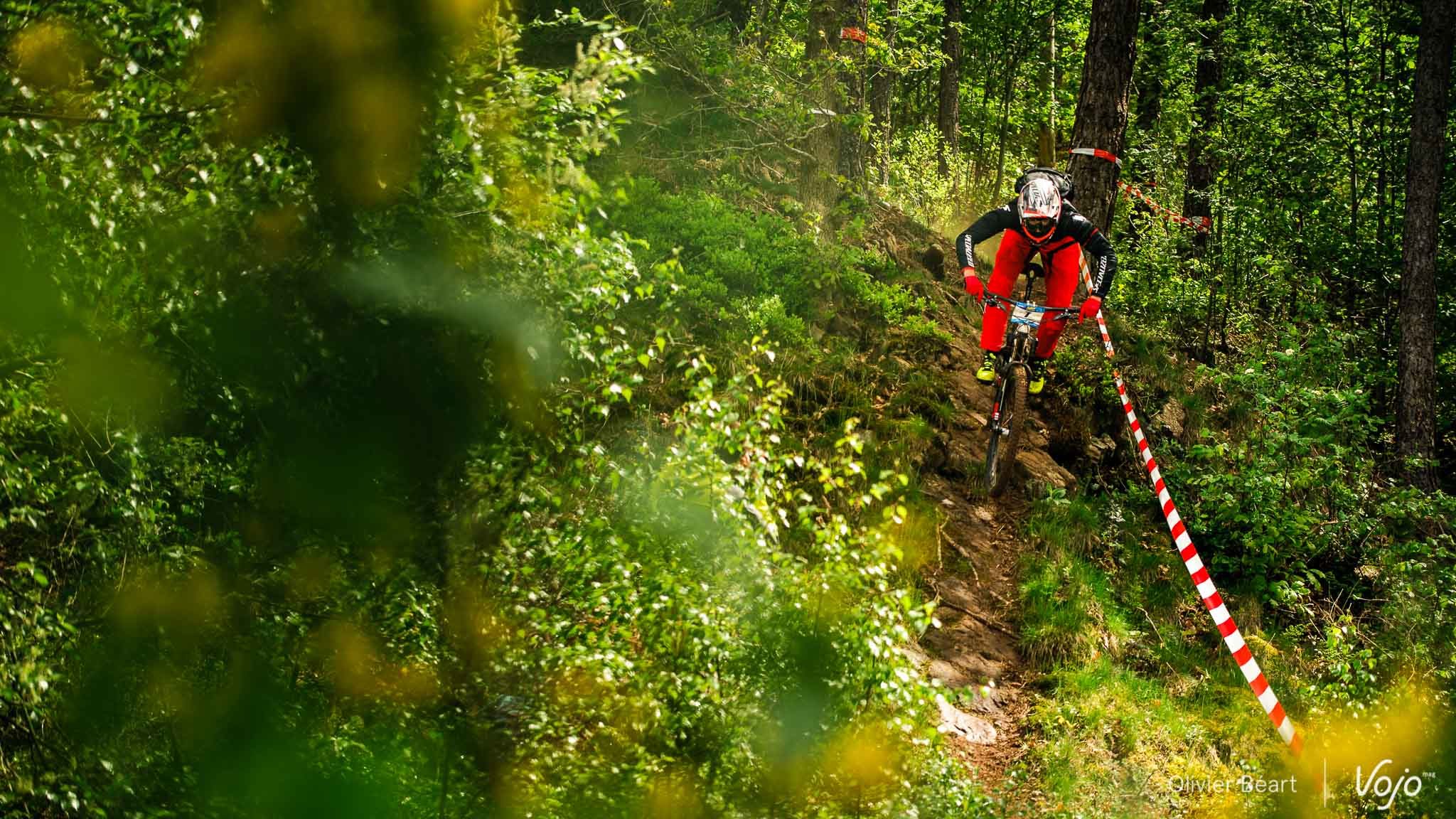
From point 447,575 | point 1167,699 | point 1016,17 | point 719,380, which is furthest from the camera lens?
point 1016,17

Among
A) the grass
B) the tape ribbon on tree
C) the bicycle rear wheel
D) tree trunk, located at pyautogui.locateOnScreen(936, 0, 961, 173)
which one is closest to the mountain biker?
the bicycle rear wheel

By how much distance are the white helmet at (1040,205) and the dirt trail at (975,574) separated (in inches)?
78.4

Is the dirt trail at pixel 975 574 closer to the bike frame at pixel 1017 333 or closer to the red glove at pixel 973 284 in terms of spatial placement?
the bike frame at pixel 1017 333

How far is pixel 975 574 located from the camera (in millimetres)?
8336

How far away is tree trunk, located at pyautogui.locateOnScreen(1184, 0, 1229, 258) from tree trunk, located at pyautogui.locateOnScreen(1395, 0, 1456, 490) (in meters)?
3.56

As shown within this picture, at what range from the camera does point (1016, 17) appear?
56.1 feet

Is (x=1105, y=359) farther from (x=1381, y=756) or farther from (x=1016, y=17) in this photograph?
(x=1016, y=17)

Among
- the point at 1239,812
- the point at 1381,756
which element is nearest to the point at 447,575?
the point at 1239,812

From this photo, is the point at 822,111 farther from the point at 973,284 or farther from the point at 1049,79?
the point at 1049,79

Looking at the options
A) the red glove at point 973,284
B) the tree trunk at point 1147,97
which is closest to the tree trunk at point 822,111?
the red glove at point 973,284

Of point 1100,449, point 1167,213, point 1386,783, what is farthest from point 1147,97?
point 1386,783

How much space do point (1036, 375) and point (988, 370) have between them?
39 centimetres

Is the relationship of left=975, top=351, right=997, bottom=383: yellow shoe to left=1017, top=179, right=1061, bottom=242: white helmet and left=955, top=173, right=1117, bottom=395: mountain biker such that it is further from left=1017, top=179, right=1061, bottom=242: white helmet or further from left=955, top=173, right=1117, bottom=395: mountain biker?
left=1017, top=179, right=1061, bottom=242: white helmet

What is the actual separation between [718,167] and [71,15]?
807 centimetres
